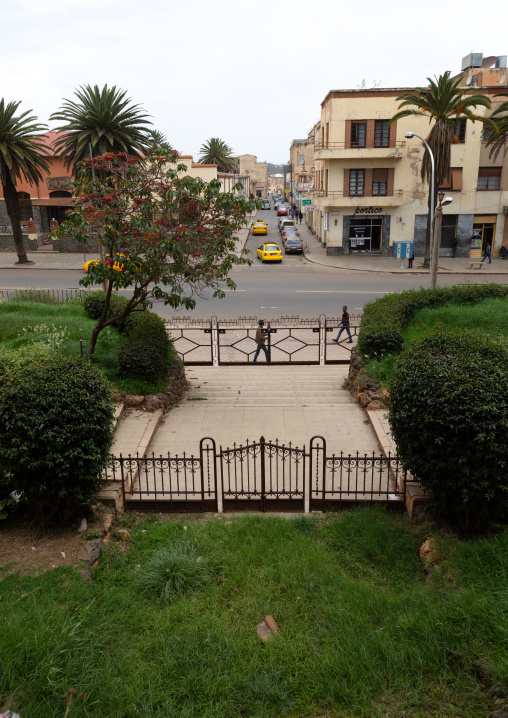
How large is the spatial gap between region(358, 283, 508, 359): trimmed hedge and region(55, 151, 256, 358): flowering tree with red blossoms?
405 cm

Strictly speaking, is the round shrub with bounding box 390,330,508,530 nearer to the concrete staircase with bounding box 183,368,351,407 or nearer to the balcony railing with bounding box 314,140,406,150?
the concrete staircase with bounding box 183,368,351,407

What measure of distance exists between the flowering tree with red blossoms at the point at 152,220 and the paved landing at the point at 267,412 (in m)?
2.90

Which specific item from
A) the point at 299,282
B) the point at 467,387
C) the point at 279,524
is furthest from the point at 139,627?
the point at 299,282

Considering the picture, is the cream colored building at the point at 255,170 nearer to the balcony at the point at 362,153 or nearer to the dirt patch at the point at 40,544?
the balcony at the point at 362,153

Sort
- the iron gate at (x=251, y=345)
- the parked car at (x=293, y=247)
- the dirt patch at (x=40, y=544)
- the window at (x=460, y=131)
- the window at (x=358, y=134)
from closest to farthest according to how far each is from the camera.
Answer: the dirt patch at (x=40, y=544), the iron gate at (x=251, y=345), the window at (x=460, y=131), the window at (x=358, y=134), the parked car at (x=293, y=247)

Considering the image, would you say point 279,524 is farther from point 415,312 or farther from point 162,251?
point 415,312

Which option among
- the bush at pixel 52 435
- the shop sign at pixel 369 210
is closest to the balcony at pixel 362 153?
the shop sign at pixel 369 210

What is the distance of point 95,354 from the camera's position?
46.3 ft

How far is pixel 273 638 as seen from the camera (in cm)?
560

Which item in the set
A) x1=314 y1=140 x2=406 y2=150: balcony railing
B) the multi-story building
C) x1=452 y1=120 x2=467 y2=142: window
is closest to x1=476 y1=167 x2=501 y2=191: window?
the multi-story building

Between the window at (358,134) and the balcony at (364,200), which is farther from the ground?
the window at (358,134)

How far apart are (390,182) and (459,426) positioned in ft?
112

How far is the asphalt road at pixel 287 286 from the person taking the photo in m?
23.8

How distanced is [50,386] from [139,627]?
120 inches
